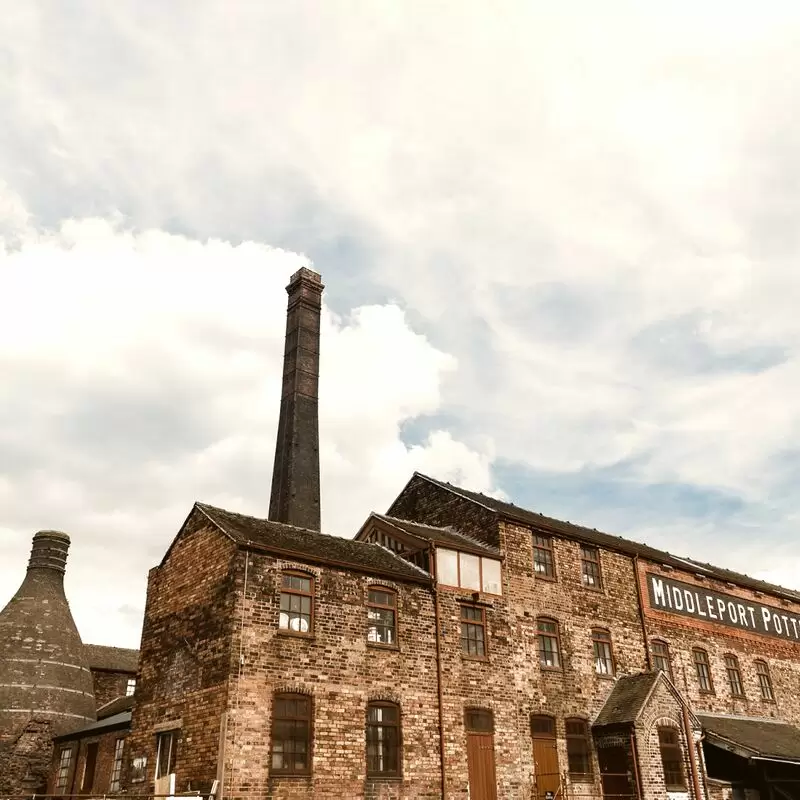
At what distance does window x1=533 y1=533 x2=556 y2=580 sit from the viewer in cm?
2438

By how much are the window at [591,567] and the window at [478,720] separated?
21.3 feet

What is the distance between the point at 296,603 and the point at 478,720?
629 centimetres

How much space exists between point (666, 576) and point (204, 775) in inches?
726

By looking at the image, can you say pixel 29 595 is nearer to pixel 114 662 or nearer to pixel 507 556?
pixel 114 662

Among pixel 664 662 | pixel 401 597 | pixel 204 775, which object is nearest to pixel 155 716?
pixel 204 775

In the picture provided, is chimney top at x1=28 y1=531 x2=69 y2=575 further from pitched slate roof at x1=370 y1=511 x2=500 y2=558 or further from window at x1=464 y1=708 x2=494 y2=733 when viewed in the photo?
window at x1=464 y1=708 x2=494 y2=733

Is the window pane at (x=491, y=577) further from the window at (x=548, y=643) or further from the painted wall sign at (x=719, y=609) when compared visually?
the painted wall sign at (x=719, y=609)

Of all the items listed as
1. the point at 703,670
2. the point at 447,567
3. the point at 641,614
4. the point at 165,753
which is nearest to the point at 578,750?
the point at 641,614

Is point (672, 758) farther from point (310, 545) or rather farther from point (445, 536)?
point (310, 545)

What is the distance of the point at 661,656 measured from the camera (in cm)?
2652

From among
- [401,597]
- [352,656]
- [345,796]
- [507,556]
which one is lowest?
[345,796]

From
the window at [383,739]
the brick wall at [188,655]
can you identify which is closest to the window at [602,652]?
the window at [383,739]

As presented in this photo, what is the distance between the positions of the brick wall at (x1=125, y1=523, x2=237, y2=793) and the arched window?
73.0 ft

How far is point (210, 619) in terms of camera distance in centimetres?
1778
